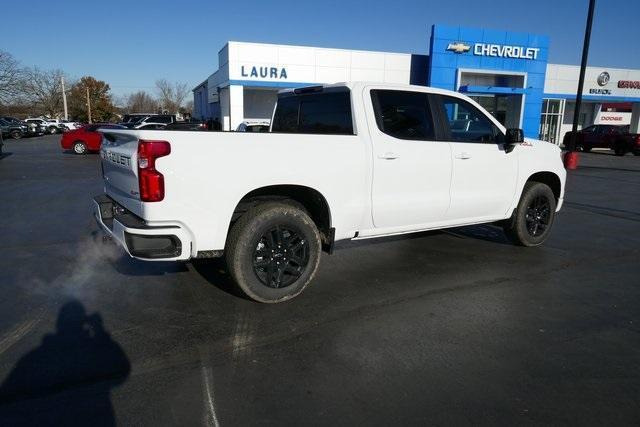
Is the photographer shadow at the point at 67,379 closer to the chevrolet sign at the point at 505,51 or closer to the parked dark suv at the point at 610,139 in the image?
the chevrolet sign at the point at 505,51

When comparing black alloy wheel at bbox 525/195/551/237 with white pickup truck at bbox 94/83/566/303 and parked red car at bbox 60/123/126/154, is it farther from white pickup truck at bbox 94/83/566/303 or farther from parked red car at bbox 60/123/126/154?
parked red car at bbox 60/123/126/154

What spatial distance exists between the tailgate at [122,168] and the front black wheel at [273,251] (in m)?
0.88

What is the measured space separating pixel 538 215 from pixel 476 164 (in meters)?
1.67

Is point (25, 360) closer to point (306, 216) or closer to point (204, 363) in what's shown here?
point (204, 363)

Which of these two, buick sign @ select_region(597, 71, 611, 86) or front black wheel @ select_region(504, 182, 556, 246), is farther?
buick sign @ select_region(597, 71, 611, 86)

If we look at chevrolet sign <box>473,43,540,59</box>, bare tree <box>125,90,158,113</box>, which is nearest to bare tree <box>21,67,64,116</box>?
bare tree <box>125,90,158,113</box>

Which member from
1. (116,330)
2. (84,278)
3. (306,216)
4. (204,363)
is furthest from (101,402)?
(84,278)

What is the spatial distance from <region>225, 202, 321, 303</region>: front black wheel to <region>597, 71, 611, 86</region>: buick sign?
1579 inches

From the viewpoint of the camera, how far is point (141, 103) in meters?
127

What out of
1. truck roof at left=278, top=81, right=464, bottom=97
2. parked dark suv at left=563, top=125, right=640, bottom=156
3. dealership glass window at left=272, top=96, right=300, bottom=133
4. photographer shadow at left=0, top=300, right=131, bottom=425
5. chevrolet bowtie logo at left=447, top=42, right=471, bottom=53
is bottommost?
photographer shadow at left=0, top=300, right=131, bottom=425

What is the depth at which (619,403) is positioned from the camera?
2928 millimetres

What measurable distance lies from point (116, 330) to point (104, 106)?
293 ft

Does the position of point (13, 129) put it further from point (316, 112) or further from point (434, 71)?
point (316, 112)

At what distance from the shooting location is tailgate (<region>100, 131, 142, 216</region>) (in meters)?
3.79
